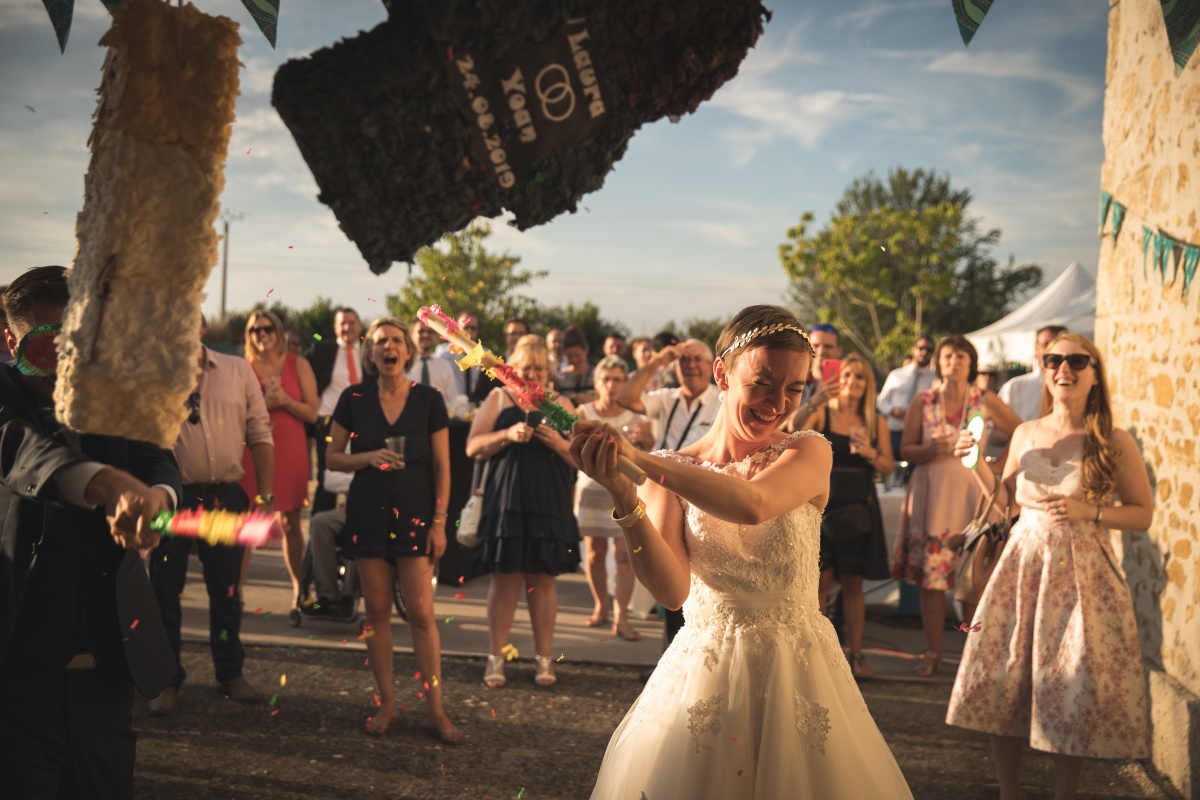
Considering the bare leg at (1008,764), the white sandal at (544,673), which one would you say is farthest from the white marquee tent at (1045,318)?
the bare leg at (1008,764)

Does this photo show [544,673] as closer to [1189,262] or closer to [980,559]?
[980,559]

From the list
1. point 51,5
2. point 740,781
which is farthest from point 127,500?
point 740,781

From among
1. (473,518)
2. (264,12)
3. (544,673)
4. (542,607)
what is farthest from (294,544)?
(264,12)

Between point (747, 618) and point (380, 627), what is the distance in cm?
281

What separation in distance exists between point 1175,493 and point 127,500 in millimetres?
4741

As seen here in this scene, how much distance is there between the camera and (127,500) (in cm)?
222

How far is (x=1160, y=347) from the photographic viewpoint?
16.6 ft

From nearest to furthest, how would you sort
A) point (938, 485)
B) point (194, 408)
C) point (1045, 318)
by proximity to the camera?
point (194, 408), point (938, 485), point (1045, 318)

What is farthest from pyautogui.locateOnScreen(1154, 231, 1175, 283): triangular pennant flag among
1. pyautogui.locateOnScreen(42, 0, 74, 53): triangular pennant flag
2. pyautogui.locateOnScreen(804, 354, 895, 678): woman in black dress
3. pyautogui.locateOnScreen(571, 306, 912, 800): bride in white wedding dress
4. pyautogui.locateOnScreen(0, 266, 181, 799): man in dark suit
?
pyautogui.locateOnScreen(42, 0, 74, 53): triangular pennant flag

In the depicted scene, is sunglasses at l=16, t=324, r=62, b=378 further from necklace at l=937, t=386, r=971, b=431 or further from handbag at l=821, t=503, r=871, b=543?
necklace at l=937, t=386, r=971, b=431

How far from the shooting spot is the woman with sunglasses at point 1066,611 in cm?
408

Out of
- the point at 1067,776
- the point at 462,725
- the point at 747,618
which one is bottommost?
the point at 462,725

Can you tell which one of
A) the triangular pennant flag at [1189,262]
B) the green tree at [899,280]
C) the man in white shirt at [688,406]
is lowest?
the man in white shirt at [688,406]

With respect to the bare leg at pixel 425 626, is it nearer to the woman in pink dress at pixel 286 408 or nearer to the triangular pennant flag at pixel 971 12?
the woman in pink dress at pixel 286 408
